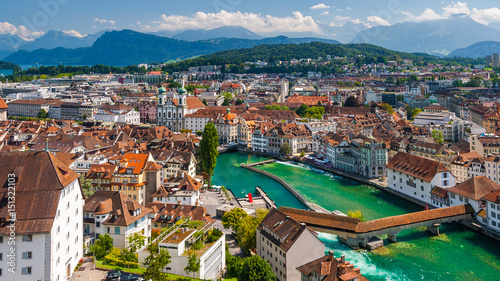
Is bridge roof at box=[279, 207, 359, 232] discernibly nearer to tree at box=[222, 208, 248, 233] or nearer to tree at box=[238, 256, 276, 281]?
tree at box=[222, 208, 248, 233]

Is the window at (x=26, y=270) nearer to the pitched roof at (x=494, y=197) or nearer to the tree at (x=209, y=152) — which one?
the tree at (x=209, y=152)

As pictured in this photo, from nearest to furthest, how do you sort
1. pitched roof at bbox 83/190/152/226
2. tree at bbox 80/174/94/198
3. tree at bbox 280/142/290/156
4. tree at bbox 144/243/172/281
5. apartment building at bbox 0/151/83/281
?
apartment building at bbox 0/151/83/281
tree at bbox 144/243/172/281
pitched roof at bbox 83/190/152/226
tree at bbox 80/174/94/198
tree at bbox 280/142/290/156

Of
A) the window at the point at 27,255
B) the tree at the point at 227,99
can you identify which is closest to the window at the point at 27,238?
the window at the point at 27,255

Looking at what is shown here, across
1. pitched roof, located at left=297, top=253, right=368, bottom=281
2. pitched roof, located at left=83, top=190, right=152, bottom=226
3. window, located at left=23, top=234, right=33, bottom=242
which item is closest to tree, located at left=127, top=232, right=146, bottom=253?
pitched roof, located at left=83, top=190, right=152, bottom=226

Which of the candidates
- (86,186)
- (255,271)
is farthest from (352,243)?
(86,186)

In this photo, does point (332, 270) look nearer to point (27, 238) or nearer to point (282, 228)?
point (282, 228)

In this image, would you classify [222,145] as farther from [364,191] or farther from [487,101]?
[487,101]
